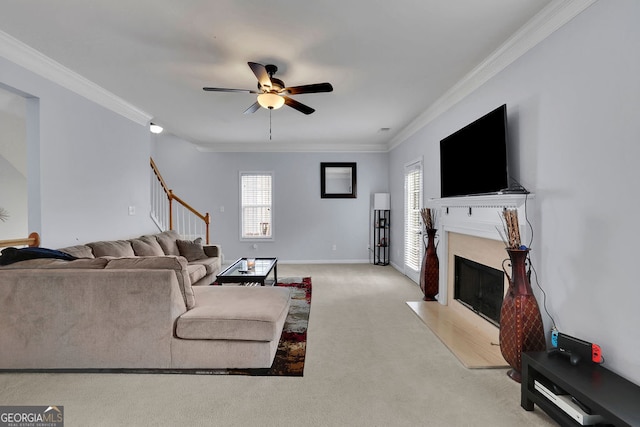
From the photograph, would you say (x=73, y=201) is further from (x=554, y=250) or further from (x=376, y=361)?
(x=554, y=250)

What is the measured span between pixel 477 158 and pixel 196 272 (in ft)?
11.3

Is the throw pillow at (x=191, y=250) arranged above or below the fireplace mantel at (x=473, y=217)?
below

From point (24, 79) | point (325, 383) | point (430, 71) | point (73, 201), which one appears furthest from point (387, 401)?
point (24, 79)

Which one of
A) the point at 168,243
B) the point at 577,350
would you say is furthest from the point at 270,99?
the point at 577,350

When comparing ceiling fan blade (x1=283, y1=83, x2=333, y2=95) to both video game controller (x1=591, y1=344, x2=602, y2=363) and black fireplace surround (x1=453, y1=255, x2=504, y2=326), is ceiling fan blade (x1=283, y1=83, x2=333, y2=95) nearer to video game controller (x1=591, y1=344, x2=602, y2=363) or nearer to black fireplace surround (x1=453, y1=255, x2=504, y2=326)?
black fireplace surround (x1=453, y1=255, x2=504, y2=326)

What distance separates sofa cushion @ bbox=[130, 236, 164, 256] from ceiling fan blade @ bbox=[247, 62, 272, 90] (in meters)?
2.66

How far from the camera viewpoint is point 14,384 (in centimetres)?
212

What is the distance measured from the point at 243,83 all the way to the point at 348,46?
52.6 inches

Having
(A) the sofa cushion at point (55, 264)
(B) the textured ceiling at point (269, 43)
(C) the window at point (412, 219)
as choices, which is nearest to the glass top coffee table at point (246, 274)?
(A) the sofa cushion at point (55, 264)

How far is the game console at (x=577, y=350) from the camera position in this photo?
176 cm

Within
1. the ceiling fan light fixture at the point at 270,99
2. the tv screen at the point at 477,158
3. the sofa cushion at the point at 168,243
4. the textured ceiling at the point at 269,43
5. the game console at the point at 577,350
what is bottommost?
the game console at the point at 577,350

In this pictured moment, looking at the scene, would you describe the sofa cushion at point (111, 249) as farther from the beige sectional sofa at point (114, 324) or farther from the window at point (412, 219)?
the window at point (412, 219)

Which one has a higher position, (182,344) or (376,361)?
(182,344)

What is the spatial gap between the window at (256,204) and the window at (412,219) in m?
2.88
